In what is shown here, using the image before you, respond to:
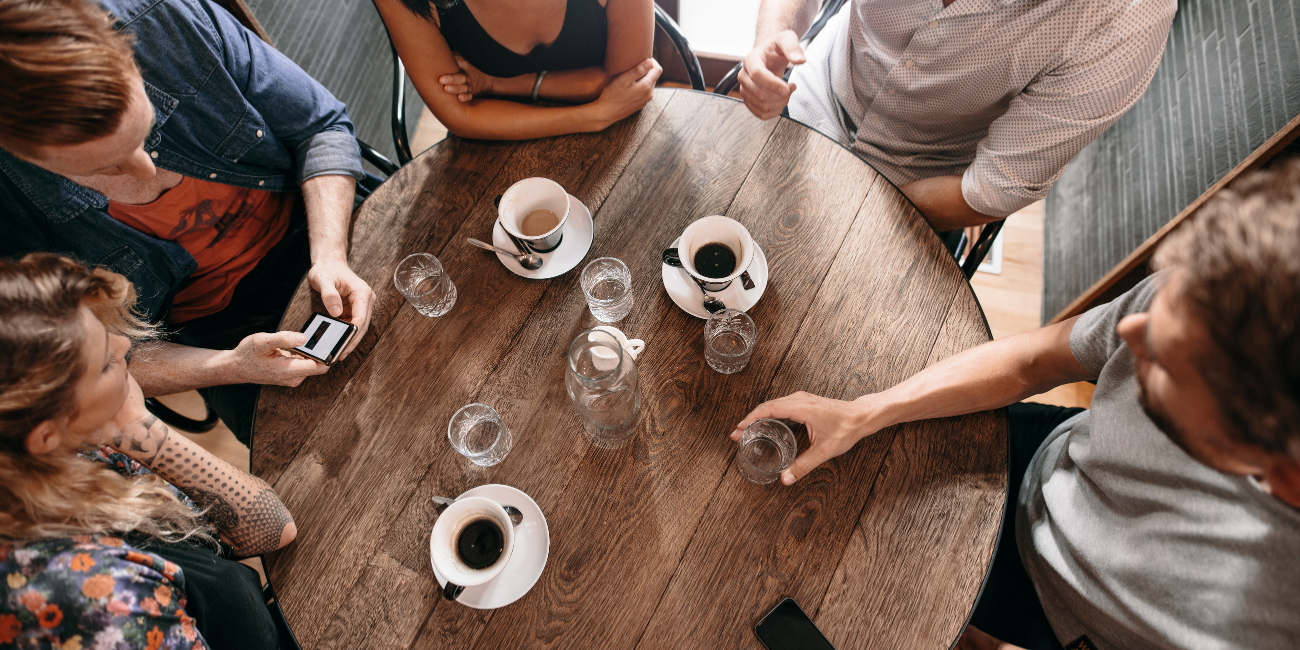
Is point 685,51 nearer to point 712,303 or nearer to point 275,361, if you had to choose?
point 712,303

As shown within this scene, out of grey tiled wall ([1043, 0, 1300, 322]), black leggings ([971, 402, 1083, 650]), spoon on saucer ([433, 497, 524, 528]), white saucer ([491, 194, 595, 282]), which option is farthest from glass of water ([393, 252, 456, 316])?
grey tiled wall ([1043, 0, 1300, 322])

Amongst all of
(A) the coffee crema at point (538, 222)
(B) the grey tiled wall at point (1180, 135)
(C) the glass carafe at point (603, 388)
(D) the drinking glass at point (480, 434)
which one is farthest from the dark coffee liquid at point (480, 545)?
(B) the grey tiled wall at point (1180, 135)

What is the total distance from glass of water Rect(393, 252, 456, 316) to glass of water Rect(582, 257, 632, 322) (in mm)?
326

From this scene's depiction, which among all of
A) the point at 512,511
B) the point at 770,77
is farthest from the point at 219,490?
the point at 770,77

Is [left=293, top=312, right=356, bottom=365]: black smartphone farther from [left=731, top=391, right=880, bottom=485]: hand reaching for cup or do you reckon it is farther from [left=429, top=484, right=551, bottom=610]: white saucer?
[left=731, top=391, right=880, bottom=485]: hand reaching for cup

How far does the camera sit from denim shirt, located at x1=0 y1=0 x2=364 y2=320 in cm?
133

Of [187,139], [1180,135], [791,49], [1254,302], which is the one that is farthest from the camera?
[1180,135]

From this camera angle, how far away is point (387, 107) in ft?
9.25

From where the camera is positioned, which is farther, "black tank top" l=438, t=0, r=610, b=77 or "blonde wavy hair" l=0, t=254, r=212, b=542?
"black tank top" l=438, t=0, r=610, b=77

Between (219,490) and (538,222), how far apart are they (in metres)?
0.84

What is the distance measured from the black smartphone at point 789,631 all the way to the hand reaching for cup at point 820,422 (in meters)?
0.23

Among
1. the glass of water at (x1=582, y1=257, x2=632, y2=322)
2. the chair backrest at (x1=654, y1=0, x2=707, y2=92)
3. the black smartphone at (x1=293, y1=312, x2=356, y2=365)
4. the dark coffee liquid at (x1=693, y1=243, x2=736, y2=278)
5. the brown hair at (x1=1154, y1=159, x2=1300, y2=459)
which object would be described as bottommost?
the black smartphone at (x1=293, y1=312, x2=356, y2=365)

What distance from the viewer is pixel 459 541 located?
3.64 feet

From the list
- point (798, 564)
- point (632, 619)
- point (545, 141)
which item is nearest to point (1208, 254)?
point (798, 564)
